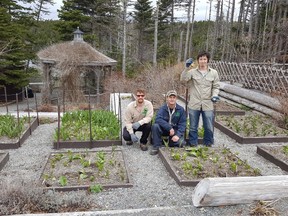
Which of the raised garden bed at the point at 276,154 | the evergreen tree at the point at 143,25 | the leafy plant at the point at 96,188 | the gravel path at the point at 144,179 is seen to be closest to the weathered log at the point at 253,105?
the gravel path at the point at 144,179

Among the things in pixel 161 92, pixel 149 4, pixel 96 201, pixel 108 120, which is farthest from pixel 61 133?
pixel 149 4

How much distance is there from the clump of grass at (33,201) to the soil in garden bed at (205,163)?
150 centimetres

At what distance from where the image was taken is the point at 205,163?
4.50 m

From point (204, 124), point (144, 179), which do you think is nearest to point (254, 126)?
point (204, 124)

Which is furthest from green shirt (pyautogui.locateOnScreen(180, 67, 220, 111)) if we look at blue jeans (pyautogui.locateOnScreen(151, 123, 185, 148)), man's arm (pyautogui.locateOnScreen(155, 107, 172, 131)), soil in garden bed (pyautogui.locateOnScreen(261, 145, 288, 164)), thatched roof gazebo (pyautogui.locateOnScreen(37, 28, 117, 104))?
thatched roof gazebo (pyautogui.locateOnScreen(37, 28, 117, 104))

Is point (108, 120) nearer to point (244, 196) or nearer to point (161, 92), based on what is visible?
point (244, 196)

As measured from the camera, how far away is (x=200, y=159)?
15.3 feet

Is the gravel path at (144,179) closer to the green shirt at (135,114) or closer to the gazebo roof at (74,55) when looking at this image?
the green shirt at (135,114)

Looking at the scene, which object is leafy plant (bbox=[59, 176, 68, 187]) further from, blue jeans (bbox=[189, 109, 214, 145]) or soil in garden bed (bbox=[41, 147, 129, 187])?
blue jeans (bbox=[189, 109, 214, 145])

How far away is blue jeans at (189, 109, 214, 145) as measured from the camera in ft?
17.0

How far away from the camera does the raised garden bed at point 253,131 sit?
601 centimetres

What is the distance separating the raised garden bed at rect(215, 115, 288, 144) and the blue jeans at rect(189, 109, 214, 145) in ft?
3.04

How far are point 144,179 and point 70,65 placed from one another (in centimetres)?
1296

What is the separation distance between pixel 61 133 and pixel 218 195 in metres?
3.63
